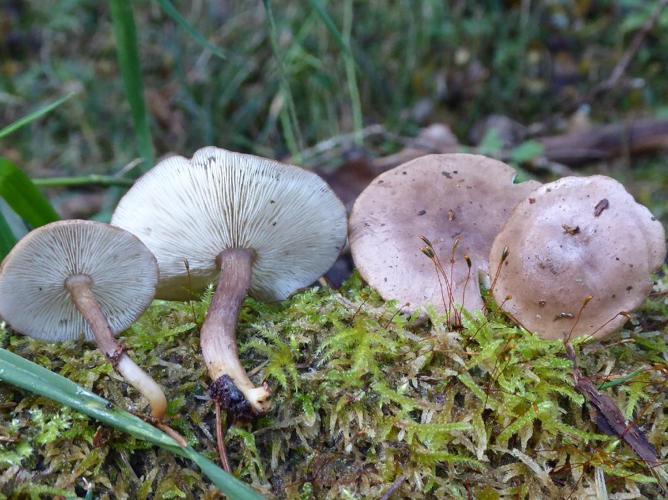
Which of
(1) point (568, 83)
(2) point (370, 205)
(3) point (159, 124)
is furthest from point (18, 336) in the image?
(1) point (568, 83)

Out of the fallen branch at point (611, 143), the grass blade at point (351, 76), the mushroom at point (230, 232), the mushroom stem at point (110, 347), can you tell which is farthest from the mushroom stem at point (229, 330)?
the fallen branch at point (611, 143)

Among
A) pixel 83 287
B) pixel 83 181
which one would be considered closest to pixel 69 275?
Answer: pixel 83 287

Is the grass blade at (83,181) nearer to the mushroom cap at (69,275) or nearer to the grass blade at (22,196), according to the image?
Result: the grass blade at (22,196)

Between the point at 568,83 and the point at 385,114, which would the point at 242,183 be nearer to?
the point at 385,114

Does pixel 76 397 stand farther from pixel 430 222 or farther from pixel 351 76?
pixel 351 76

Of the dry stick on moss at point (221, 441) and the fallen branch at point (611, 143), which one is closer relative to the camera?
the dry stick on moss at point (221, 441)

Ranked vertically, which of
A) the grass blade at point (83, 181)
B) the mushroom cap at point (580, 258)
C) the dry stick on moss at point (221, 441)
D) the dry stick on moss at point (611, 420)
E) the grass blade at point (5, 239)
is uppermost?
the grass blade at point (5, 239)

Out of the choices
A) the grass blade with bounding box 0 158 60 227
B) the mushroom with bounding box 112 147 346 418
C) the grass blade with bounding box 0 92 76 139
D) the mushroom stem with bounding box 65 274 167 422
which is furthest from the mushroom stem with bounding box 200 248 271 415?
the grass blade with bounding box 0 92 76 139
